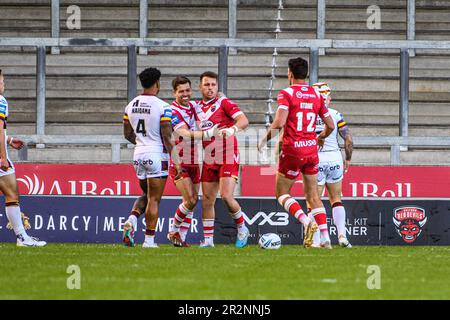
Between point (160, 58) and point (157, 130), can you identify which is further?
point (160, 58)

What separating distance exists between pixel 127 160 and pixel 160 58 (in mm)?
2302

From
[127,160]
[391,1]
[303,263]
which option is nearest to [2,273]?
[303,263]

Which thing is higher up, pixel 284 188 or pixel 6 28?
pixel 6 28

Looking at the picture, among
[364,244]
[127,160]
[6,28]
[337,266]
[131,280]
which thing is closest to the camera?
[131,280]

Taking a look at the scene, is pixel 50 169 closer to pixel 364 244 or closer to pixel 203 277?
pixel 364 244

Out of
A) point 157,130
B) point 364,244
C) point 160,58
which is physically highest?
point 160,58

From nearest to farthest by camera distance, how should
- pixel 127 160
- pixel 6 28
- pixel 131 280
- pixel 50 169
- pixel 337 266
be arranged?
pixel 131 280, pixel 337 266, pixel 50 169, pixel 127 160, pixel 6 28

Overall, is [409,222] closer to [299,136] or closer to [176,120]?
[299,136]

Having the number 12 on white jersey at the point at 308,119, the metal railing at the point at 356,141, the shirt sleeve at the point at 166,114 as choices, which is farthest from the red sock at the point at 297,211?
the metal railing at the point at 356,141

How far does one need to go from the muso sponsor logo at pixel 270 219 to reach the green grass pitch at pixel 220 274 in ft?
8.56

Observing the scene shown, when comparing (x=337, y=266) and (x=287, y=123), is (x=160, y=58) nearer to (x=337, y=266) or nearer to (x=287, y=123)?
A: (x=287, y=123)

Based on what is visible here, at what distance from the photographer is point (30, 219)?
14820 millimetres

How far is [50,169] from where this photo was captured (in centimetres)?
1620

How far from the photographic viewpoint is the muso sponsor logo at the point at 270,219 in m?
14.7
